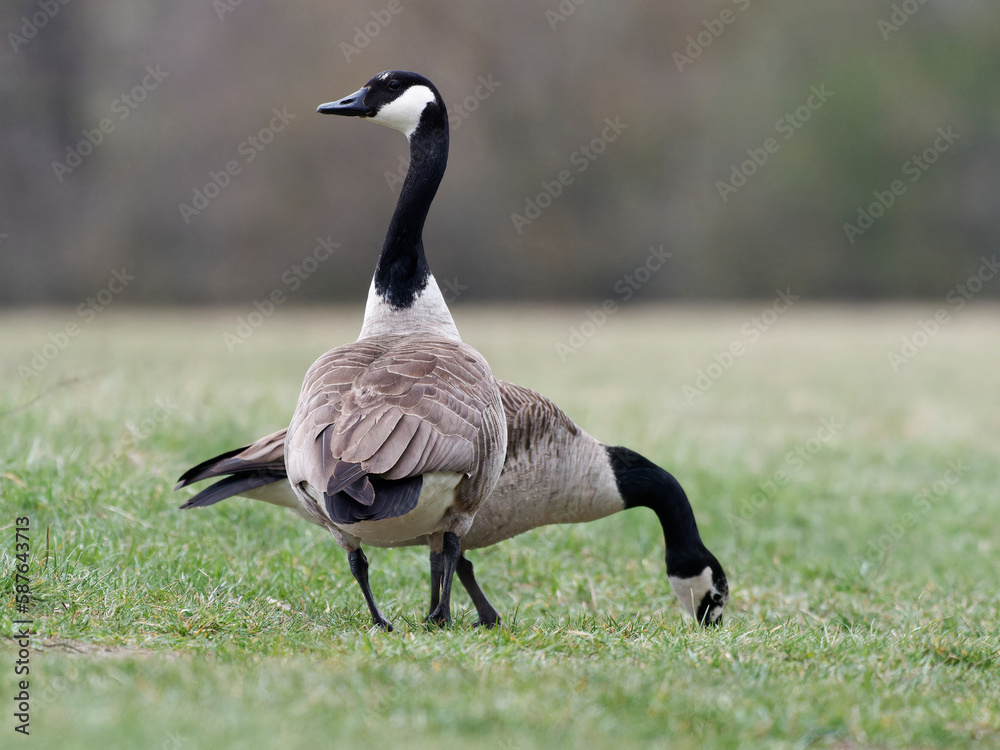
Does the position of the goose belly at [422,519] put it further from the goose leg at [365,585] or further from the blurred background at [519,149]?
the blurred background at [519,149]

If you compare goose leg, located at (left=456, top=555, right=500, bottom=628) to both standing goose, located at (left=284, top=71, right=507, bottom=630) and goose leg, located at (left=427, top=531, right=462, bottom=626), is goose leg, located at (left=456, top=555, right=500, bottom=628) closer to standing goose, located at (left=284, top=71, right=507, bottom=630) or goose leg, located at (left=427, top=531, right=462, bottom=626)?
goose leg, located at (left=427, top=531, right=462, bottom=626)

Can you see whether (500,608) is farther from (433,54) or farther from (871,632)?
(433,54)

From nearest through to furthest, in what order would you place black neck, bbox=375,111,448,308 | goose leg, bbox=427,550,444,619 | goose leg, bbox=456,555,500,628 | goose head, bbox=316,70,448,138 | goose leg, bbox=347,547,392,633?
goose leg, bbox=347,547,392,633, goose leg, bbox=427,550,444,619, goose leg, bbox=456,555,500,628, black neck, bbox=375,111,448,308, goose head, bbox=316,70,448,138

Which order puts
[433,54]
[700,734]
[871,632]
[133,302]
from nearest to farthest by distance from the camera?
[700,734] → [871,632] → [133,302] → [433,54]

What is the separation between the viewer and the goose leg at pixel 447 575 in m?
4.74

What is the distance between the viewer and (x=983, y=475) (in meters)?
10.3

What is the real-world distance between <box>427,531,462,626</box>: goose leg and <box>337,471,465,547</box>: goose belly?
3.1 inches

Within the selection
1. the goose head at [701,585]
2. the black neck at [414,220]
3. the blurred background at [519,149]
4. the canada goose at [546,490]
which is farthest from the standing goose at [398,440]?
the blurred background at [519,149]

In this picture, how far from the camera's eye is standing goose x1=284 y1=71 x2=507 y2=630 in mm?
4172

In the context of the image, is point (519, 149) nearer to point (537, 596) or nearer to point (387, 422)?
point (537, 596)

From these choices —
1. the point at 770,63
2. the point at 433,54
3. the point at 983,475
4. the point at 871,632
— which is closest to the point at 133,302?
the point at 433,54

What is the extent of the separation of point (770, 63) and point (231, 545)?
31.5 metres

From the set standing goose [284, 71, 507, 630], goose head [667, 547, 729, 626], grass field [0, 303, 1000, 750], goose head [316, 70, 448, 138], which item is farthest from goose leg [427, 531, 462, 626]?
goose head [316, 70, 448, 138]

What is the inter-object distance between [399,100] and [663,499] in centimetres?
243
